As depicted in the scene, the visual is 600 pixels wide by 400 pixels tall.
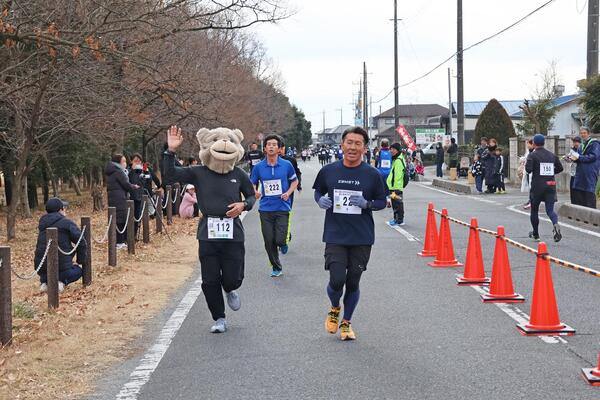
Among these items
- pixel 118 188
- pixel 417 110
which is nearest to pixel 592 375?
pixel 118 188

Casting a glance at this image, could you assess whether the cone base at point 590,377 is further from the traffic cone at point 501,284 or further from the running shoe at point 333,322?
the traffic cone at point 501,284

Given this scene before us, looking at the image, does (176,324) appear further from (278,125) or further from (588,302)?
(278,125)

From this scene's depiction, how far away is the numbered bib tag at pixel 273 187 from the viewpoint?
11.2 meters

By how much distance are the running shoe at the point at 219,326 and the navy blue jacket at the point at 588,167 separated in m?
11.0

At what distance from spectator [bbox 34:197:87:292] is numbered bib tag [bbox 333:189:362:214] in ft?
15.2

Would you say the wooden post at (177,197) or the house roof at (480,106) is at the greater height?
the house roof at (480,106)

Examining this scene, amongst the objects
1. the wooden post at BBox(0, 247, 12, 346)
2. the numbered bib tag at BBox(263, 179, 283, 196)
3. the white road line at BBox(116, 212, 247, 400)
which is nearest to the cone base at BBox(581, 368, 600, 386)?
the white road line at BBox(116, 212, 247, 400)

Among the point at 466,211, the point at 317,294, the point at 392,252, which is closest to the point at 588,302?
the point at 317,294

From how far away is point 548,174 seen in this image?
1419 cm

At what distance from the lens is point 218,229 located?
25.3 ft

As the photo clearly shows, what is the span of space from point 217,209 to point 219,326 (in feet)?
3.79

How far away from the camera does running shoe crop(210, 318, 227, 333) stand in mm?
7840

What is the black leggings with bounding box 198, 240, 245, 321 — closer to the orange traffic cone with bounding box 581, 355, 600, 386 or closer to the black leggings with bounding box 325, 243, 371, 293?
the black leggings with bounding box 325, 243, 371, 293

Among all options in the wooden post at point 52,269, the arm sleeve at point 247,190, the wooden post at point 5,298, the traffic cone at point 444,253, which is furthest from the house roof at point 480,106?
the wooden post at point 5,298
